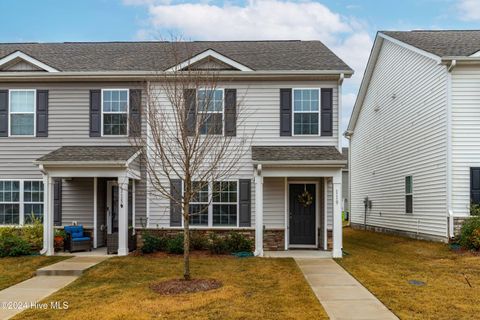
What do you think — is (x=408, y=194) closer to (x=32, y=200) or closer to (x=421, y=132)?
(x=421, y=132)

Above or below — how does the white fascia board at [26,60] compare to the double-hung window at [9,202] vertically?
above

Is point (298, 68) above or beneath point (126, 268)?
above

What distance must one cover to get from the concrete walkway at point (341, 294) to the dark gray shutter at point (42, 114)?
9.09m

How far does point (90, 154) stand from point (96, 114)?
5.41 feet

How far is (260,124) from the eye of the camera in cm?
1477

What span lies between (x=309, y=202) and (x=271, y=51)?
18.9 ft

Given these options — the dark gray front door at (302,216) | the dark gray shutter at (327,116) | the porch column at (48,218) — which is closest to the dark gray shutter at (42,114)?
the porch column at (48,218)

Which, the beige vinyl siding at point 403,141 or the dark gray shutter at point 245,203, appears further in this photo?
the beige vinyl siding at point 403,141

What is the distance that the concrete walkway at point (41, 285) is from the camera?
820 centimetres

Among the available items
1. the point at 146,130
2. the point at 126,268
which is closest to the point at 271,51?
the point at 146,130

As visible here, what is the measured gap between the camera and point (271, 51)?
17031 mm

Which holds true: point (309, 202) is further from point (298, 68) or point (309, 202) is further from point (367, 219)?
point (367, 219)

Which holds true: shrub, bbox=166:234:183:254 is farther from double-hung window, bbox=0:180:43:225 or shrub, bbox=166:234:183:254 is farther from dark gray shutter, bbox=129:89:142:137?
double-hung window, bbox=0:180:43:225

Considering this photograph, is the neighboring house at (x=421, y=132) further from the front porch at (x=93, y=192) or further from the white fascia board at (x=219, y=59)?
the front porch at (x=93, y=192)
